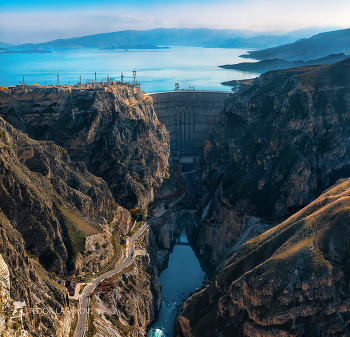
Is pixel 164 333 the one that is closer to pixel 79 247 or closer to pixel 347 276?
pixel 79 247

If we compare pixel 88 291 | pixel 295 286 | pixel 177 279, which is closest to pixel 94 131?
pixel 177 279

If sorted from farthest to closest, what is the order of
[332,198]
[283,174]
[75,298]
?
[283,174]
[332,198]
[75,298]

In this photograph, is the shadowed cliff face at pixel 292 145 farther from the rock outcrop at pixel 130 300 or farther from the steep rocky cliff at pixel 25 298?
the steep rocky cliff at pixel 25 298

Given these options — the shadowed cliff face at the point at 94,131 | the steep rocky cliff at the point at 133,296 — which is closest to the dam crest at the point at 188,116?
the shadowed cliff face at the point at 94,131

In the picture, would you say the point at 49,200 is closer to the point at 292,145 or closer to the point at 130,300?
the point at 130,300

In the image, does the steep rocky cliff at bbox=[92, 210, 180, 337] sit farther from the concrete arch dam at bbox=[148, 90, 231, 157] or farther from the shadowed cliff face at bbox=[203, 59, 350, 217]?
the concrete arch dam at bbox=[148, 90, 231, 157]

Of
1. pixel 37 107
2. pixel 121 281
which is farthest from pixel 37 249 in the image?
pixel 37 107
